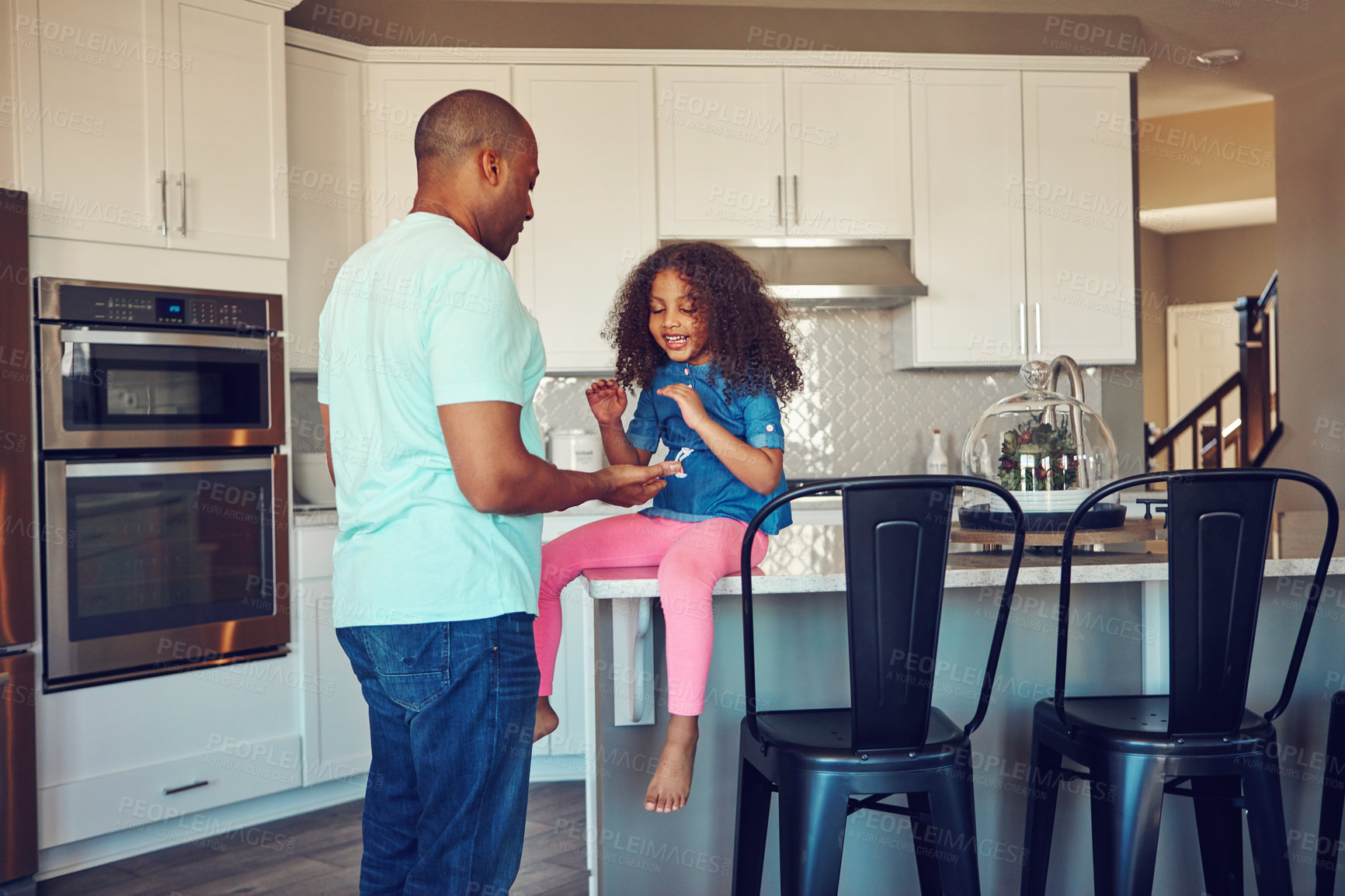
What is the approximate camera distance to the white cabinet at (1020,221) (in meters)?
3.95

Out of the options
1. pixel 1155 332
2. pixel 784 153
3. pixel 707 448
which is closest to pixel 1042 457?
pixel 707 448

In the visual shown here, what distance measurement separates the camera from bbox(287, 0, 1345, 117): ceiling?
413 cm

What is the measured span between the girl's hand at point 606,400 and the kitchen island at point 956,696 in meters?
0.27

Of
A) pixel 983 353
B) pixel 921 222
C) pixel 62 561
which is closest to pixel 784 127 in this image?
pixel 921 222

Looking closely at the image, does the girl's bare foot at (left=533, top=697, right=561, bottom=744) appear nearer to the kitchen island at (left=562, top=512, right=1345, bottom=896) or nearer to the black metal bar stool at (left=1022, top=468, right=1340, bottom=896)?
the kitchen island at (left=562, top=512, right=1345, bottom=896)

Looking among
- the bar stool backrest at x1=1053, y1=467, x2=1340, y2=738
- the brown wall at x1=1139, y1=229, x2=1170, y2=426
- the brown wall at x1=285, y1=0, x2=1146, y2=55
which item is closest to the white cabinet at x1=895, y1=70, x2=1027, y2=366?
the brown wall at x1=285, y1=0, x2=1146, y2=55

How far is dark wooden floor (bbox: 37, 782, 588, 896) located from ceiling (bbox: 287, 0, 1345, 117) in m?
2.76

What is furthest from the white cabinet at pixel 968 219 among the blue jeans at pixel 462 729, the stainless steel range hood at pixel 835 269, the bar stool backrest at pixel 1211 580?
the blue jeans at pixel 462 729

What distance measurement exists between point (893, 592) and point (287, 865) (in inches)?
81.1

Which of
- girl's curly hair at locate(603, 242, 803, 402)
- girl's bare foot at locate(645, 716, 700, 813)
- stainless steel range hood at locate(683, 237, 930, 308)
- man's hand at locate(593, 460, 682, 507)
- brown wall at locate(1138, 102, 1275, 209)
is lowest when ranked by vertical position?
girl's bare foot at locate(645, 716, 700, 813)

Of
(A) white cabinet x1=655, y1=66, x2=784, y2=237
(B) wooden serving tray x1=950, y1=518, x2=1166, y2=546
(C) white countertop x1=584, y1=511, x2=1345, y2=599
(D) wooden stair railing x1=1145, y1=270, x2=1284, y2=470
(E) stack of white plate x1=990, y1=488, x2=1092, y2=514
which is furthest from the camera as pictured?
(D) wooden stair railing x1=1145, y1=270, x2=1284, y2=470

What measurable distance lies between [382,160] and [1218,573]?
308 centimetres

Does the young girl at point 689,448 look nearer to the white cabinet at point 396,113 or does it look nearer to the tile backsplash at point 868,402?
the white cabinet at point 396,113

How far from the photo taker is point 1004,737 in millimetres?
2023
